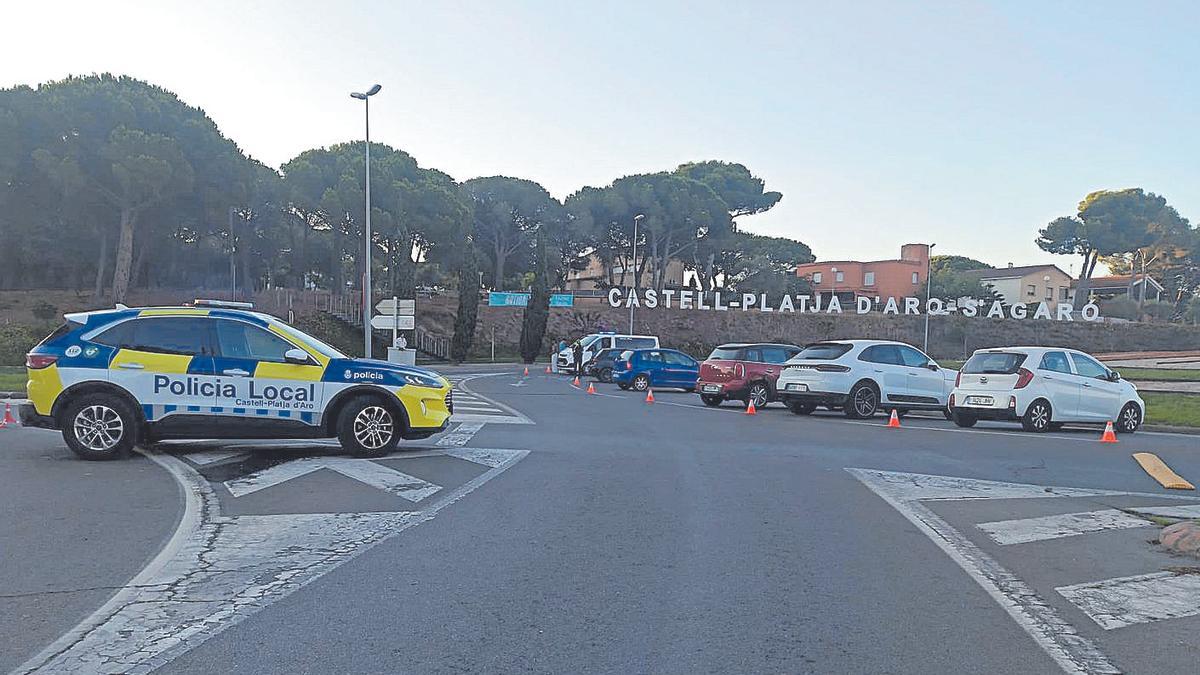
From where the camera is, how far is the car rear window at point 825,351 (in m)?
20.1

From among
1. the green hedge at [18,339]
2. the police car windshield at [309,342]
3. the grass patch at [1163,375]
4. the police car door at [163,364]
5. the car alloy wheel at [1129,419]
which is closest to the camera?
the police car door at [163,364]

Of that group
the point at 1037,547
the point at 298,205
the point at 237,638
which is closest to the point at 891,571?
the point at 1037,547

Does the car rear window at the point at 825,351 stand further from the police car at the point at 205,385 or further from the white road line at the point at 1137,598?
the white road line at the point at 1137,598

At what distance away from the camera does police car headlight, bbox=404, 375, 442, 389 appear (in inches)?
466

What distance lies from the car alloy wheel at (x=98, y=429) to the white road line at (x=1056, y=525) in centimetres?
900

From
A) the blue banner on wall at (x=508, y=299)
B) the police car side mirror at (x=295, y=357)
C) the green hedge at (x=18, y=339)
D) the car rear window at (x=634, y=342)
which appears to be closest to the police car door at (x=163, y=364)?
the police car side mirror at (x=295, y=357)

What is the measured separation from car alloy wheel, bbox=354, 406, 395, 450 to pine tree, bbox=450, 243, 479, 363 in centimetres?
4411

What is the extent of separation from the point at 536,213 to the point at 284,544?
66343 mm

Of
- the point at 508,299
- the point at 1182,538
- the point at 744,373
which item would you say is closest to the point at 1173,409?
the point at 744,373

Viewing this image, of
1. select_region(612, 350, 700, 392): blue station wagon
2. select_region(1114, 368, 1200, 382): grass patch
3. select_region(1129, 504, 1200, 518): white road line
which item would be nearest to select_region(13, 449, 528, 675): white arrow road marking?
select_region(1129, 504, 1200, 518): white road line

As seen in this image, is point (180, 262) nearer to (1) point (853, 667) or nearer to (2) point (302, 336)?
(2) point (302, 336)

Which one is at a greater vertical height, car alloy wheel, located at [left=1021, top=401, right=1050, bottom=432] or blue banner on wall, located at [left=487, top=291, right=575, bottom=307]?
blue banner on wall, located at [left=487, top=291, right=575, bottom=307]

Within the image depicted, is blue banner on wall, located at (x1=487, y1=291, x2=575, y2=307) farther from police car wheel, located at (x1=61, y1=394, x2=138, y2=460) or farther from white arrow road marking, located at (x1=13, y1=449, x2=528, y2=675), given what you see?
white arrow road marking, located at (x1=13, y1=449, x2=528, y2=675)

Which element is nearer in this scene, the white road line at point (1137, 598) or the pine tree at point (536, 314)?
the white road line at point (1137, 598)
